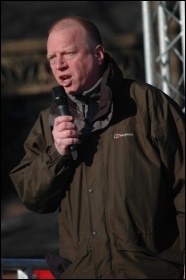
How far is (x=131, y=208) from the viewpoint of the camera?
411 centimetres

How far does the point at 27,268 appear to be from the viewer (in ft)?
20.0

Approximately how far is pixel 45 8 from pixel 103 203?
11.0 m

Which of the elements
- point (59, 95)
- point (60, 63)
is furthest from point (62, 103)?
point (60, 63)

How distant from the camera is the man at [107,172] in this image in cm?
412

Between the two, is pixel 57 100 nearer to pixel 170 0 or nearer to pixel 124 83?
pixel 124 83

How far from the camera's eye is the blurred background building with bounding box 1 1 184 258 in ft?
46.5

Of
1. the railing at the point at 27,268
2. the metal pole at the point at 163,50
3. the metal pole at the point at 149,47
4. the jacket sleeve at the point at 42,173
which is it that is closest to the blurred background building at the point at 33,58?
the metal pole at the point at 163,50

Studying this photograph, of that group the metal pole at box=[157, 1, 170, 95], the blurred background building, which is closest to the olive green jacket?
the metal pole at box=[157, 1, 170, 95]

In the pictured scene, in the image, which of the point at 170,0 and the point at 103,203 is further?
the point at 170,0

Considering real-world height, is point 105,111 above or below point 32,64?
above

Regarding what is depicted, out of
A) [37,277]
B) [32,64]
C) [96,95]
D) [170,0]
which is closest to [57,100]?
[96,95]

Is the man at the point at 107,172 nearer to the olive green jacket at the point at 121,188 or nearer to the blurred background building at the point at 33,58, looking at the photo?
the olive green jacket at the point at 121,188

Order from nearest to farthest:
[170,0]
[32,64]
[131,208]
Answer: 1. [131,208]
2. [170,0]
3. [32,64]

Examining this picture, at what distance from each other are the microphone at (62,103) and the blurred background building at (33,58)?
31.6 ft
